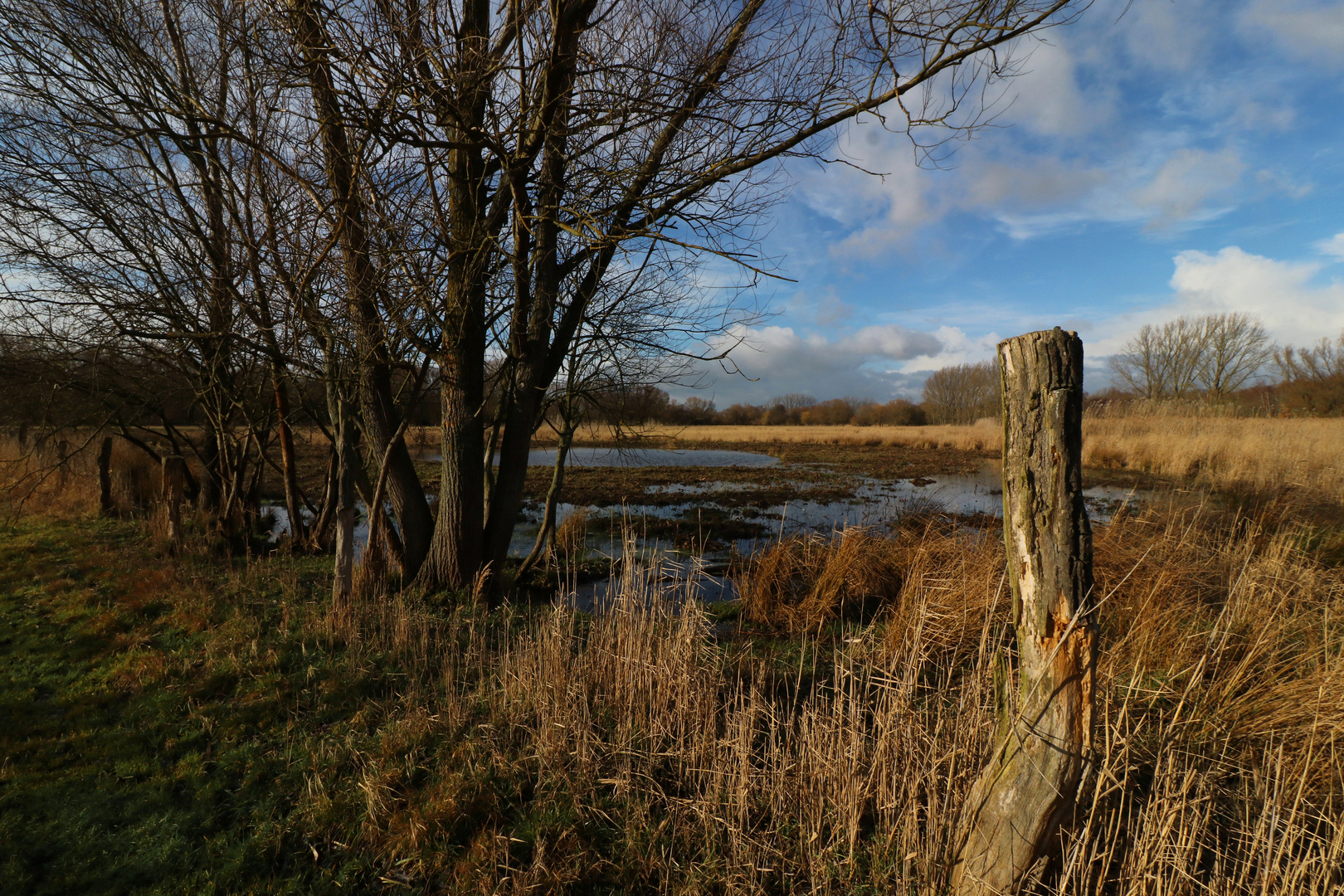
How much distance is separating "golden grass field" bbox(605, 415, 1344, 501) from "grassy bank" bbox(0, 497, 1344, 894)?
454 cm

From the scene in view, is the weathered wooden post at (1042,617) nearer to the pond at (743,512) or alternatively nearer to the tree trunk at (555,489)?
the pond at (743,512)

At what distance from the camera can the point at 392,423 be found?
6730 millimetres

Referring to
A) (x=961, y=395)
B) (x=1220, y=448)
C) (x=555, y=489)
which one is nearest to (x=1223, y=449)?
(x=1220, y=448)

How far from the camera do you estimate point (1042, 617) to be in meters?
2.03

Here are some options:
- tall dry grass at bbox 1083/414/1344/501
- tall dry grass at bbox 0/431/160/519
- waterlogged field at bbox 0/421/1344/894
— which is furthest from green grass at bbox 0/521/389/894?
tall dry grass at bbox 1083/414/1344/501

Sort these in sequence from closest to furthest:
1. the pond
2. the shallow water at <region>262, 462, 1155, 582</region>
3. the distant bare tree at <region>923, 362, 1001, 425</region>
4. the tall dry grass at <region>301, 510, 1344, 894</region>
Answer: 1. the tall dry grass at <region>301, 510, 1344, 894</region>
2. the pond
3. the shallow water at <region>262, 462, 1155, 582</region>
4. the distant bare tree at <region>923, 362, 1001, 425</region>

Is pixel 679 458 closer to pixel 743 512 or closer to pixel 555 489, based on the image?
pixel 743 512

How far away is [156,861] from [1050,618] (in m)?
4.10

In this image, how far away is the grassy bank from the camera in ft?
8.07

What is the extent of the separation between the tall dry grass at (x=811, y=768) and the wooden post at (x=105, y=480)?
9927 millimetres

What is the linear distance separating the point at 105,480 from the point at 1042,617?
1390 cm

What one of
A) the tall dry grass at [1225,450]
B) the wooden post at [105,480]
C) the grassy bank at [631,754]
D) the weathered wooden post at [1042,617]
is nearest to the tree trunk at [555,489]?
the grassy bank at [631,754]

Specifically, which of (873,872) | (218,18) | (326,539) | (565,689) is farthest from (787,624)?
(218,18)

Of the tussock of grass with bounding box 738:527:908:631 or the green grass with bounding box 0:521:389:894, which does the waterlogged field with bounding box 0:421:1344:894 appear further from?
the tussock of grass with bounding box 738:527:908:631
